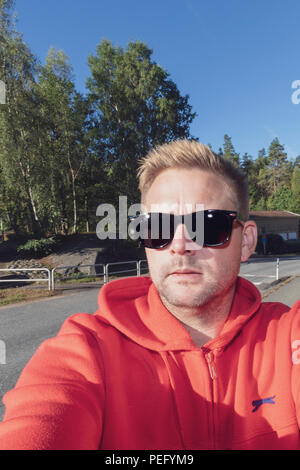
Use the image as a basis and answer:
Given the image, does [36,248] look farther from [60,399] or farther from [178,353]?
[60,399]

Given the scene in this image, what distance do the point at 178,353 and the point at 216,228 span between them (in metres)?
0.71

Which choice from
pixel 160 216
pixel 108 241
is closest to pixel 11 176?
pixel 108 241

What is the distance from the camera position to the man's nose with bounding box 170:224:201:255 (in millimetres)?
1449

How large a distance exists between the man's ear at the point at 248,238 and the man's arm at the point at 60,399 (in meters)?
1.03

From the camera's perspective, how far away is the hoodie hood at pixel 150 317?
4.75 ft

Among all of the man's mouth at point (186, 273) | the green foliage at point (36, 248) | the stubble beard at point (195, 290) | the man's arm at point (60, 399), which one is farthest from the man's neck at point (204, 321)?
the green foliage at point (36, 248)

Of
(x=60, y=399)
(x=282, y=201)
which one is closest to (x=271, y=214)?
(x=282, y=201)

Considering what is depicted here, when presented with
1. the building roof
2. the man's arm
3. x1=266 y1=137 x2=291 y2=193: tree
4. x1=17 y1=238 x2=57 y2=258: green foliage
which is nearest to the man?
the man's arm

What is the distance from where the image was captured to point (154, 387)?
1323 millimetres

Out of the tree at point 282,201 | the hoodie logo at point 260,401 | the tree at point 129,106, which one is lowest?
the hoodie logo at point 260,401

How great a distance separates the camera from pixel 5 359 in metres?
4.61

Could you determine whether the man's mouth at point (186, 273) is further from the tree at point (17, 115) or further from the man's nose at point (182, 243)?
the tree at point (17, 115)

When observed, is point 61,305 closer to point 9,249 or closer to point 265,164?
point 9,249

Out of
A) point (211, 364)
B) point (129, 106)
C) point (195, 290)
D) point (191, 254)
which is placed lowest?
point (211, 364)
